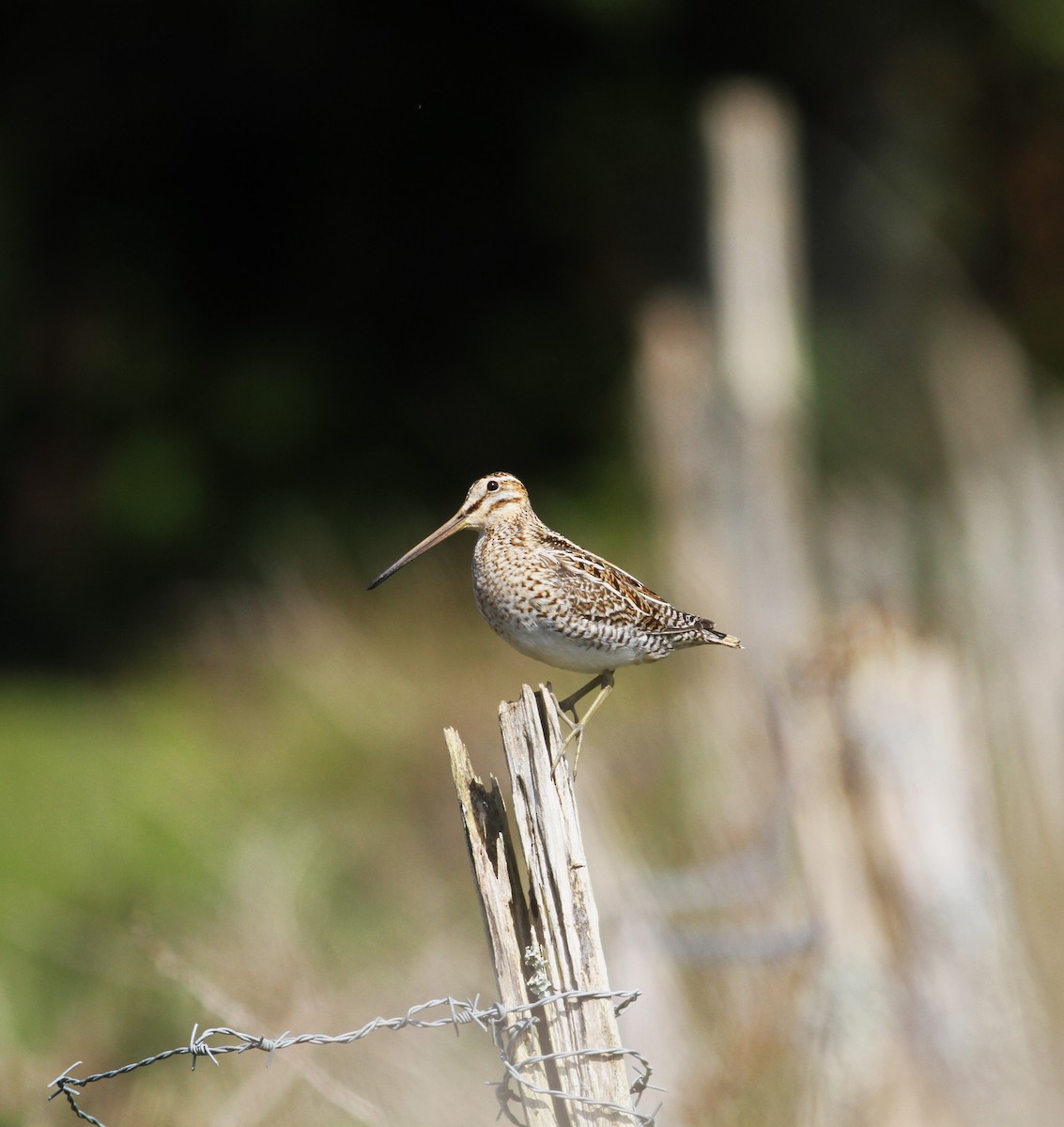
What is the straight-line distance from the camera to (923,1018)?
4.09 metres

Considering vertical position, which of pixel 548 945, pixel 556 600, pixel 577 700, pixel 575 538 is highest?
pixel 575 538

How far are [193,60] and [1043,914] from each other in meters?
9.27

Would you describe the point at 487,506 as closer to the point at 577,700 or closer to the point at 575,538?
the point at 577,700

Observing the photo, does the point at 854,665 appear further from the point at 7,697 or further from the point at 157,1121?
the point at 7,697

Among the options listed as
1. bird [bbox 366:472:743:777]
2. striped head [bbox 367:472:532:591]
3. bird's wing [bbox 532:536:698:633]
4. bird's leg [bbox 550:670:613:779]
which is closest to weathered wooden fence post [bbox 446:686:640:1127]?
bird's leg [bbox 550:670:613:779]

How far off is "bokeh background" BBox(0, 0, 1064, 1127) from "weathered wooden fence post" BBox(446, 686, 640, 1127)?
2.54 ft

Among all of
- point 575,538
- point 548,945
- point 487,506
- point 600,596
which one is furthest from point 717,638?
point 575,538

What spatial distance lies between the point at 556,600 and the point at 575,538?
6.98 metres

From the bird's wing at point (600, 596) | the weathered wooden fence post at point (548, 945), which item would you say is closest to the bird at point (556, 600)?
the bird's wing at point (600, 596)

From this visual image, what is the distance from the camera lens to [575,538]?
1016cm

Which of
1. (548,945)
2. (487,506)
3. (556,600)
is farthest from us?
(487,506)

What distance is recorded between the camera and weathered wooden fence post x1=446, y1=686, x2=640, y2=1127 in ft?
8.02

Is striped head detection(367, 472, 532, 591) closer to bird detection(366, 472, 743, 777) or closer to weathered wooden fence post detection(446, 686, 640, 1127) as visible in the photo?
bird detection(366, 472, 743, 777)

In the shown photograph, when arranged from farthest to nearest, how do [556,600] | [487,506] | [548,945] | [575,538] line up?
[575,538] → [487,506] → [556,600] → [548,945]
